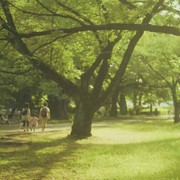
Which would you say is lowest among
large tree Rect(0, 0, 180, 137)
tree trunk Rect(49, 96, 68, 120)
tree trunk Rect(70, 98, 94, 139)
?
tree trunk Rect(70, 98, 94, 139)

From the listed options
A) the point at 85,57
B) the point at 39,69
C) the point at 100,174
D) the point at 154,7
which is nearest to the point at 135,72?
the point at 85,57

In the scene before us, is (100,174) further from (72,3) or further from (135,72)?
(135,72)

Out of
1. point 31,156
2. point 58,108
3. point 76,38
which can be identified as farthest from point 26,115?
point 58,108

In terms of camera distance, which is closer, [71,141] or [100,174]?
[100,174]

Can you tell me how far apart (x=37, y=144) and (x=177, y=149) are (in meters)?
6.17

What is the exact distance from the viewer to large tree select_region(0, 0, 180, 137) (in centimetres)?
1708

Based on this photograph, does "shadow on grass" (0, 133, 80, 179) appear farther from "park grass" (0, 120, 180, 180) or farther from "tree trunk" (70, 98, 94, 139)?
"tree trunk" (70, 98, 94, 139)

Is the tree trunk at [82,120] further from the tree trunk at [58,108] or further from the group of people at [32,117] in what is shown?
the tree trunk at [58,108]

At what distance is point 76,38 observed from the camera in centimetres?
2091

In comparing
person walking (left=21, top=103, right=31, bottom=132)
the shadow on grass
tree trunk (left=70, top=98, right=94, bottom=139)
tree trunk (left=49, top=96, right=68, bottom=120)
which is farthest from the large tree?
tree trunk (left=49, top=96, right=68, bottom=120)

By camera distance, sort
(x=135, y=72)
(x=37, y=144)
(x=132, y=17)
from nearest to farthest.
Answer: (x=132, y=17), (x=37, y=144), (x=135, y=72)

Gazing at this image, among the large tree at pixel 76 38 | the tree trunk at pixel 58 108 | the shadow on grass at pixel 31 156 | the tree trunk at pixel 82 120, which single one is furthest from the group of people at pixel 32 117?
the tree trunk at pixel 58 108

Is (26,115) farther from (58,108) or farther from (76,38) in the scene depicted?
(58,108)

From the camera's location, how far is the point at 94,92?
76.4ft
